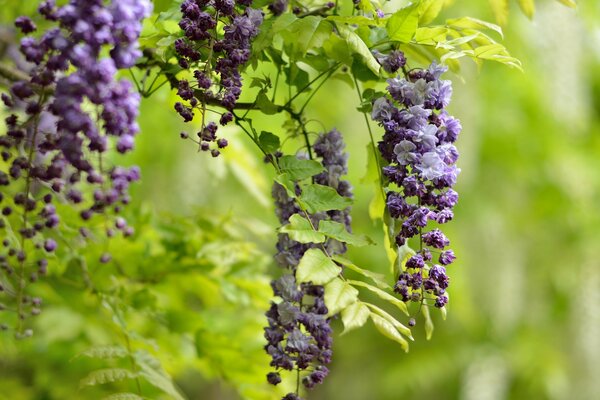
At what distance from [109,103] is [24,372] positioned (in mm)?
1822

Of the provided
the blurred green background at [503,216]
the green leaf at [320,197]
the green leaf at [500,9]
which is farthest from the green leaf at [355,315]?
the blurred green background at [503,216]

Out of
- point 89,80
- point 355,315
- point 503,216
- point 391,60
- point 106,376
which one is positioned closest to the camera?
point 89,80

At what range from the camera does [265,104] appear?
3.53 ft

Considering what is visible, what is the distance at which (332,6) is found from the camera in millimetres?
1107

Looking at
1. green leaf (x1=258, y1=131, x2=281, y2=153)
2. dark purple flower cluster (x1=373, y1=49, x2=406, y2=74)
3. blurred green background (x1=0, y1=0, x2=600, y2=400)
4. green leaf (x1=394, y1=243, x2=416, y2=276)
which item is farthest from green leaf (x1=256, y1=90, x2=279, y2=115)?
blurred green background (x1=0, y1=0, x2=600, y2=400)

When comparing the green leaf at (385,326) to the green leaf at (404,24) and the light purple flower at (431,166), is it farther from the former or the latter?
the green leaf at (404,24)

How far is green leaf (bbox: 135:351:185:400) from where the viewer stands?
124 cm

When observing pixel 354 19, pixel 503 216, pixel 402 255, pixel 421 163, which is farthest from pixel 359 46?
pixel 503 216

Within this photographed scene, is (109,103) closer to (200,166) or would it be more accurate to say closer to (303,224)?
(303,224)

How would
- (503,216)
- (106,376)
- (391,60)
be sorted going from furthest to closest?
(503,216)
(106,376)
(391,60)

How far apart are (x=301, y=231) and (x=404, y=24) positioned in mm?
292

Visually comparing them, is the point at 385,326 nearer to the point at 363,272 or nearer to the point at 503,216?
the point at 363,272

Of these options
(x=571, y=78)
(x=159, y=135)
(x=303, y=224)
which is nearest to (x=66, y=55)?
(x=303, y=224)

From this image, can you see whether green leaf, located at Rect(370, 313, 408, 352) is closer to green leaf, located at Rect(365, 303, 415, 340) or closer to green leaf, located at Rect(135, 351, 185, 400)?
green leaf, located at Rect(365, 303, 415, 340)
